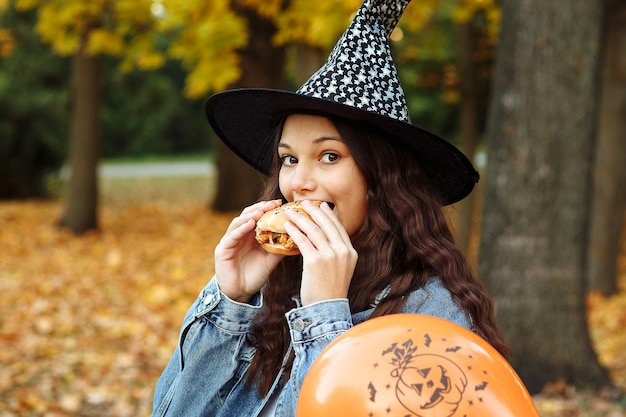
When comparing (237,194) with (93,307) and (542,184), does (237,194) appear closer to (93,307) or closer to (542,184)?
(93,307)

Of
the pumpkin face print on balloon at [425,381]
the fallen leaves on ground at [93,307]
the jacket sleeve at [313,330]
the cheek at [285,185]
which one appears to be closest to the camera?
the pumpkin face print on balloon at [425,381]

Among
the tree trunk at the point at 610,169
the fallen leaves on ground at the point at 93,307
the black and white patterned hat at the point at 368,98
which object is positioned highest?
the black and white patterned hat at the point at 368,98

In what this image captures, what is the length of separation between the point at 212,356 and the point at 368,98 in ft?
2.70

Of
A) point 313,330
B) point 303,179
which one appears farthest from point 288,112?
point 313,330

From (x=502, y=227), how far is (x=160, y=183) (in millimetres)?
18650

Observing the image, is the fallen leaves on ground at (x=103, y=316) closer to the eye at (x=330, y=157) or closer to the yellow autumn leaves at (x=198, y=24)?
the yellow autumn leaves at (x=198, y=24)

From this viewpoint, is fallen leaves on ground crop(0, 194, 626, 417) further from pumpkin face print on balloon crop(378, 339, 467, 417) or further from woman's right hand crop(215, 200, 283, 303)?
pumpkin face print on balloon crop(378, 339, 467, 417)

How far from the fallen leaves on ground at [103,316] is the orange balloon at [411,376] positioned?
379 cm

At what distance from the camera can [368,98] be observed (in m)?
2.10

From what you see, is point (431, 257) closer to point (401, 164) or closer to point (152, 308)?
point (401, 164)

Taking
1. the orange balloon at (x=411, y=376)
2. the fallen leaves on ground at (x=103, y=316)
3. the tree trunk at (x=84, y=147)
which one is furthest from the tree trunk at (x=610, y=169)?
the orange balloon at (x=411, y=376)

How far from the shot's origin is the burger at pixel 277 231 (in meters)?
2.08

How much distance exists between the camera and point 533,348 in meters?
5.46

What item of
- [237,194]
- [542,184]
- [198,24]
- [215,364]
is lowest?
[237,194]
